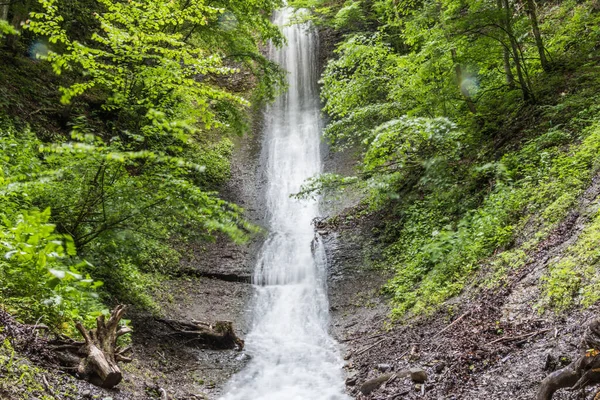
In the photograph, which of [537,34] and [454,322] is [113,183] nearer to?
[454,322]

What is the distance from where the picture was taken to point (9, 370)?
312 cm

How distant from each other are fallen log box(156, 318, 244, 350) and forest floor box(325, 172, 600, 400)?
2.08 metres

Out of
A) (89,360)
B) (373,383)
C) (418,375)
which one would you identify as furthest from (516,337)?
(89,360)

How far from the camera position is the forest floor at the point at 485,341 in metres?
3.85

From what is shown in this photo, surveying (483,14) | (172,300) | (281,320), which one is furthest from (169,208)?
(483,14)

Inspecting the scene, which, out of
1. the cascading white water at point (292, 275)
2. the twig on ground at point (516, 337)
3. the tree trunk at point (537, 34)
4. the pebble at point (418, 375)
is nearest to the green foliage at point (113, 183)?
the cascading white water at point (292, 275)

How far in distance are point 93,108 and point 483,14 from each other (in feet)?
34.4

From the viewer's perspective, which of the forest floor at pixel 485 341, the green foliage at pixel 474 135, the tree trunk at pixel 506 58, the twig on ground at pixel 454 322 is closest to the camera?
the forest floor at pixel 485 341

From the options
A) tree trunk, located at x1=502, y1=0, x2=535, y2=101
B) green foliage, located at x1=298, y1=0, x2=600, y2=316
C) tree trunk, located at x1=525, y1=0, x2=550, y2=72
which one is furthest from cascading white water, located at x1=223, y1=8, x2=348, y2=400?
tree trunk, located at x1=525, y1=0, x2=550, y2=72

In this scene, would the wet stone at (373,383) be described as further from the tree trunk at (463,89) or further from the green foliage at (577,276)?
the tree trunk at (463,89)

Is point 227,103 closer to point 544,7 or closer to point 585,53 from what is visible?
point 585,53

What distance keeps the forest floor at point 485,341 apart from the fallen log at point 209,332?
2080 mm

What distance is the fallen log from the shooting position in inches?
306

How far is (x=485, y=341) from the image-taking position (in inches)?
187
